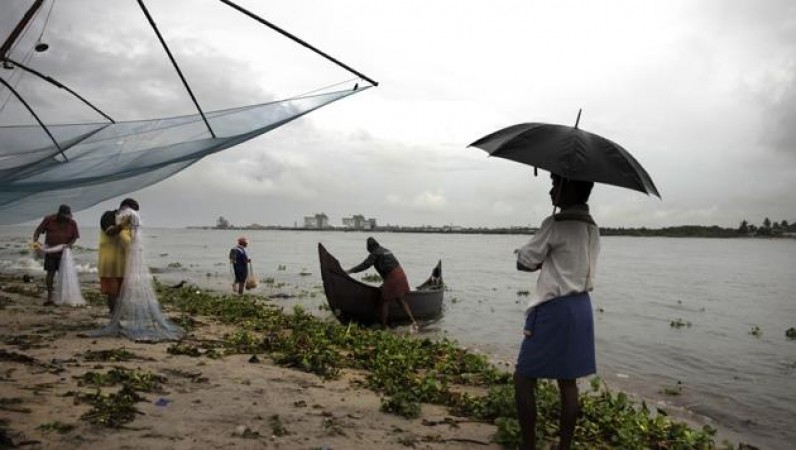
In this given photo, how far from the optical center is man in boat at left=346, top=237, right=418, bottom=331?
36.1 feet

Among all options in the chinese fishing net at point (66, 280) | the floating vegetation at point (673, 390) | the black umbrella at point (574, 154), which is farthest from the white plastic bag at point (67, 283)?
the floating vegetation at point (673, 390)

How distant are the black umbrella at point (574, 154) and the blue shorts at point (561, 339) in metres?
0.85

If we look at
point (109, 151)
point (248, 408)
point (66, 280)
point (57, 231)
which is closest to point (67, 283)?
point (66, 280)

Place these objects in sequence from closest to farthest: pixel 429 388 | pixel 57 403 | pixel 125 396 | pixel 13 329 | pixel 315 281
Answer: pixel 57 403 < pixel 125 396 < pixel 429 388 < pixel 13 329 < pixel 315 281

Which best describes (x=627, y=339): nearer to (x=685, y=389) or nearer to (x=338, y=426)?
(x=685, y=389)

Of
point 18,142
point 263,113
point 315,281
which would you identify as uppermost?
point 263,113

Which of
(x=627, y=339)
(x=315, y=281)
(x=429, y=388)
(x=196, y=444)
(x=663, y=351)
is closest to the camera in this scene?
(x=196, y=444)

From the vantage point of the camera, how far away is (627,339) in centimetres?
1392

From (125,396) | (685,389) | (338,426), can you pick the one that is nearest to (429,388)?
(338,426)

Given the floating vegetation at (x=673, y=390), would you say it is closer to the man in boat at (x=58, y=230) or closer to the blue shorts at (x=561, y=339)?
A: the blue shorts at (x=561, y=339)

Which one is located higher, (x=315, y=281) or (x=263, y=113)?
(x=263, y=113)

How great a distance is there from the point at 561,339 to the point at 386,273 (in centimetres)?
815

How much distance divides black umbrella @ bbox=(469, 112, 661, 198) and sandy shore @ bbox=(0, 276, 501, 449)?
97.9 inches

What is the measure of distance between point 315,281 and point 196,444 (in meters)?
23.3
